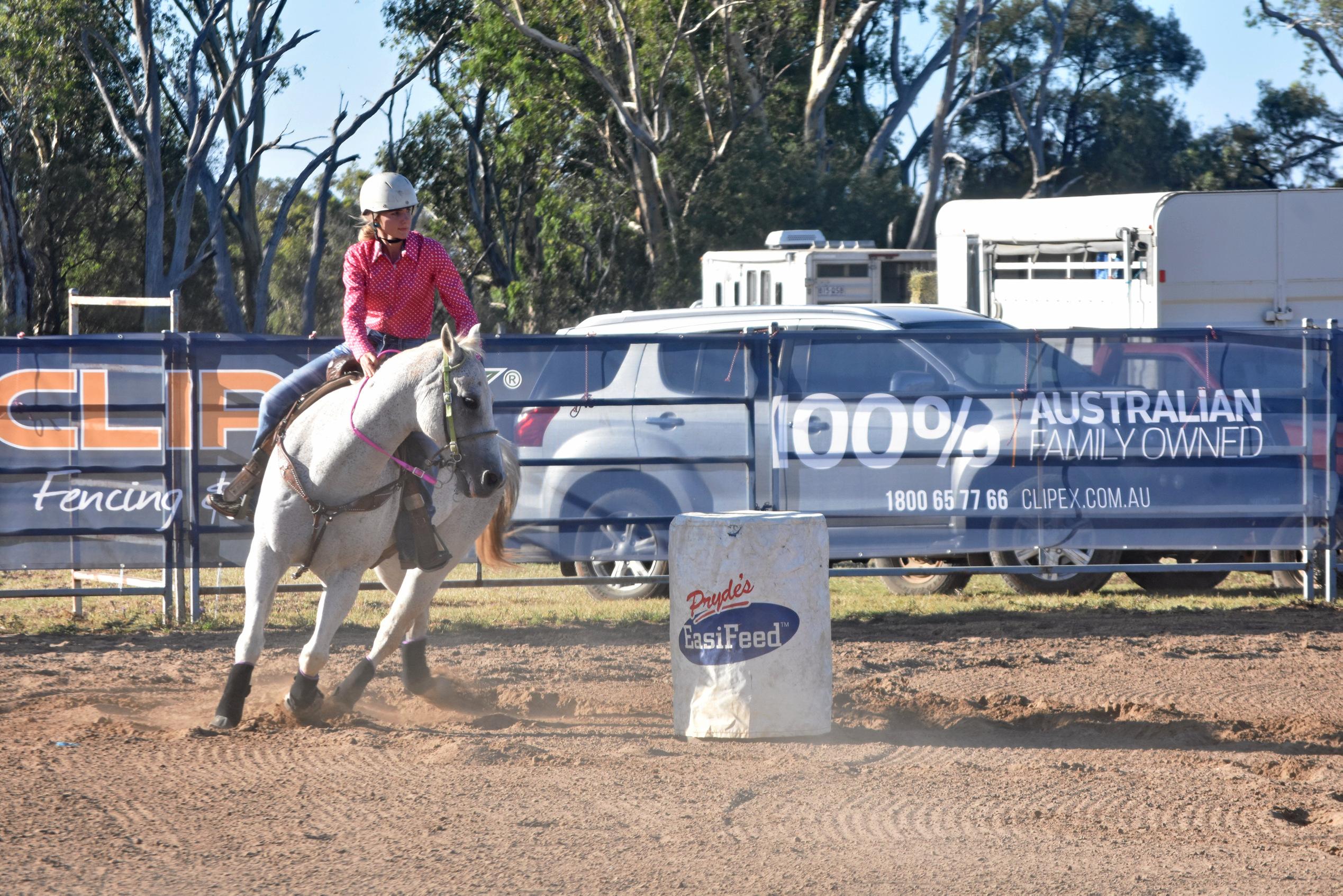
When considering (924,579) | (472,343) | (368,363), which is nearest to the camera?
(472,343)

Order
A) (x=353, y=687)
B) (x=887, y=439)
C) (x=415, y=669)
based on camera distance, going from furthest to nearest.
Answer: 1. (x=887, y=439)
2. (x=415, y=669)
3. (x=353, y=687)

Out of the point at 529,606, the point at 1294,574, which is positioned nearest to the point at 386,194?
the point at 529,606

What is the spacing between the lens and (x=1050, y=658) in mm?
9172

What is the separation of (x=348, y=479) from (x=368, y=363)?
563 millimetres

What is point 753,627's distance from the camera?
6824 mm

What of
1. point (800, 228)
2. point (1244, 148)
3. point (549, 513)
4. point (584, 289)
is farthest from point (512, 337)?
point (1244, 148)

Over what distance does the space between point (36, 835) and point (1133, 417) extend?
818cm

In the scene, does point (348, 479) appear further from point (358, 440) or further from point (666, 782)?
point (666, 782)

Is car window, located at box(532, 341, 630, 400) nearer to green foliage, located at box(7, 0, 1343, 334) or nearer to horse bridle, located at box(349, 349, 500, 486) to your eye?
horse bridle, located at box(349, 349, 500, 486)

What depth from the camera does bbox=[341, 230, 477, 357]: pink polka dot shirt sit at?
279 inches

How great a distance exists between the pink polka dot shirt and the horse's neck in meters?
0.47

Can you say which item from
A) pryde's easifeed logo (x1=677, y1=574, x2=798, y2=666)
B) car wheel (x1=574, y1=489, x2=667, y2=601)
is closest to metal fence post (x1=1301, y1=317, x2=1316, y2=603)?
car wheel (x1=574, y1=489, x2=667, y2=601)

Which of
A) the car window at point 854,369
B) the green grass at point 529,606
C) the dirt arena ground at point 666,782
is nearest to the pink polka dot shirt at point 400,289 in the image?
the dirt arena ground at point 666,782

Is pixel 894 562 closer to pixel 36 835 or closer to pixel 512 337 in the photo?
pixel 512 337
